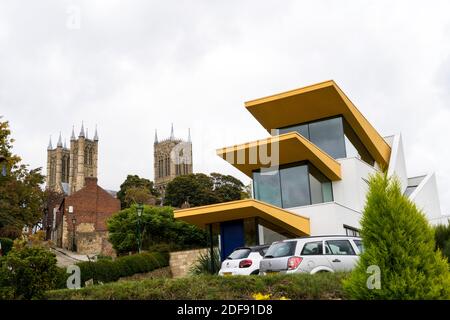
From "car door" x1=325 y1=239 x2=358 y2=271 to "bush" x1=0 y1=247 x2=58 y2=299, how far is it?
280 inches

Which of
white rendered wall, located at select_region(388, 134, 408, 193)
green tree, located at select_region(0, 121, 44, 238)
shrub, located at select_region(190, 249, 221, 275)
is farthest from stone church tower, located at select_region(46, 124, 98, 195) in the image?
shrub, located at select_region(190, 249, 221, 275)

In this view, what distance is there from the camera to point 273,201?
25422mm

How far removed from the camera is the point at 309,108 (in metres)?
26.3

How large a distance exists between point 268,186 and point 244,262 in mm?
9681

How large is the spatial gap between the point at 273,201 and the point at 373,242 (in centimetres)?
1753

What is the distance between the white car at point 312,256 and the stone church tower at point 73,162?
446 ft

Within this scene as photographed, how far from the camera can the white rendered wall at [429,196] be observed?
3224cm

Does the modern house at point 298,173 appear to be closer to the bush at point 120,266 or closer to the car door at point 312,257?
the bush at point 120,266

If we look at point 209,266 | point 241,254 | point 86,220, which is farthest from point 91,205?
point 241,254

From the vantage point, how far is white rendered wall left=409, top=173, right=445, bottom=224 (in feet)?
106

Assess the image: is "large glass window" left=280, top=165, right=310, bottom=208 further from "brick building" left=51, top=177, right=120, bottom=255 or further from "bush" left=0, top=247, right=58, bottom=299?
"brick building" left=51, top=177, right=120, bottom=255

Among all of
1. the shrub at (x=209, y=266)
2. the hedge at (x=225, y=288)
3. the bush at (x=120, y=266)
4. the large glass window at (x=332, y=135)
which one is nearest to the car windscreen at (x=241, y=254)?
the hedge at (x=225, y=288)

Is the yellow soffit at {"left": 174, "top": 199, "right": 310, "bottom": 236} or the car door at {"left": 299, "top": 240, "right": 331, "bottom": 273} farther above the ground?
the yellow soffit at {"left": 174, "top": 199, "right": 310, "bottom": 236}
